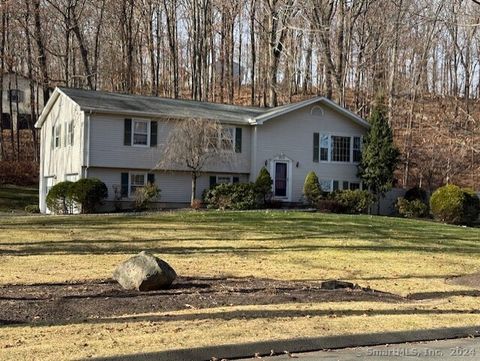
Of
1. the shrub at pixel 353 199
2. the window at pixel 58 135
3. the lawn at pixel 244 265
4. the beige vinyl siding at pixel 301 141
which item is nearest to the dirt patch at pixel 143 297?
the lawn at pixel 244 265

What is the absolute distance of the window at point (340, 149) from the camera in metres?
34.0

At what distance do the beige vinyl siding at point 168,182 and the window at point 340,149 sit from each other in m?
7.26

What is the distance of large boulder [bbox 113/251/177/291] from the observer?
33.8 ft

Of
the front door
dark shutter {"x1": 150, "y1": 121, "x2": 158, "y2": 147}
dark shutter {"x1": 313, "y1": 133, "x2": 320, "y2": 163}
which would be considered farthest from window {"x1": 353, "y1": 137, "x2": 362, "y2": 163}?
dark shutter {"x1": 150, "y1": 121, "x2": 158, "y2": 147}

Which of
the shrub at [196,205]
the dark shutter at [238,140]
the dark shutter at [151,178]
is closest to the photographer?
the shrub at [196,205]

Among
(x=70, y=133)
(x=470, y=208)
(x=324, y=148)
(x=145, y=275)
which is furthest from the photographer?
(x=324, y=148)

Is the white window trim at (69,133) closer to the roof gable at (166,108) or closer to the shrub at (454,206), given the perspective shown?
the roof gable at (166,108)

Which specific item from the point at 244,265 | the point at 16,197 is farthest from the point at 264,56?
the point at 244,265

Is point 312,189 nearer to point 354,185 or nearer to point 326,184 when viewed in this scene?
point 326,184

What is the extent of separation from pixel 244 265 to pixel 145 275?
14.6 feet

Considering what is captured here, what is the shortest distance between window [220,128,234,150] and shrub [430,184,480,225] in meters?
10.4

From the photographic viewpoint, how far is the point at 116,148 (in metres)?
29.3

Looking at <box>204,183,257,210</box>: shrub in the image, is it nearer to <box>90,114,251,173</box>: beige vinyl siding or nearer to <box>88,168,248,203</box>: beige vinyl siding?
<box>88,168,248,203</box>: beige vinyl siding

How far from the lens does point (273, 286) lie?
11.2 meters
